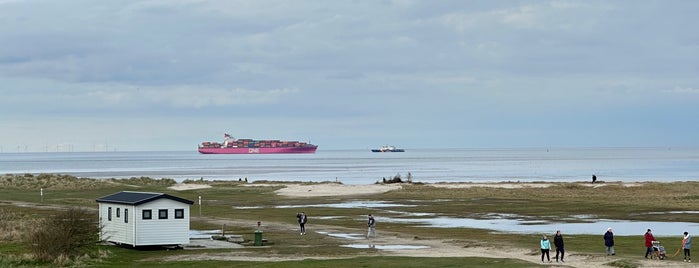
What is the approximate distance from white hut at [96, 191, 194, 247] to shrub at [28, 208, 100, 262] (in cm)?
222

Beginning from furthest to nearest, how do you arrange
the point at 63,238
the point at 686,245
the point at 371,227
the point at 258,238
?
1. the point at 371,227
2. the point at 258,238
3. the point at 63,238
4. the point at 686,245

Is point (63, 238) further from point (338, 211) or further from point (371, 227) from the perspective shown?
point (338, 211)

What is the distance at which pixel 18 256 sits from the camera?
44406 millimetres

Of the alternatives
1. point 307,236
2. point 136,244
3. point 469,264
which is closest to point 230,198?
point 307,236

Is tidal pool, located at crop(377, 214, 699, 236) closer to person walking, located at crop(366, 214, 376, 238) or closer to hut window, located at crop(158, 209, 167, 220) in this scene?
person walking, located at crop(366, 214, 376, 238)

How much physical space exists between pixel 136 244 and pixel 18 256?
19.9 feet

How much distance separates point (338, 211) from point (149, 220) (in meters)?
31.8

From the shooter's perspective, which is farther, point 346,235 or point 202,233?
point 202,233

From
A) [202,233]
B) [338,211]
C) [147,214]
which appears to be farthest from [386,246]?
[338,211]

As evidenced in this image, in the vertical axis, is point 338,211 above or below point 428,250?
above

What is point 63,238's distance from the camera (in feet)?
144

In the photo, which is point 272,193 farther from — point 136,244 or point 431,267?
point 431,267

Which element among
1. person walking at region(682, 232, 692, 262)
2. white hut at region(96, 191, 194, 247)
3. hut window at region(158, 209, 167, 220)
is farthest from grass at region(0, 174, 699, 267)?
person walking at region(682, 232, 692, 262)

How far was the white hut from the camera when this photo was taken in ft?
158
